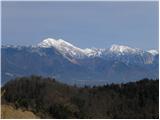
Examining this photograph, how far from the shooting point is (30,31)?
390 cm

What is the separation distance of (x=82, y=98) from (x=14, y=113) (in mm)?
585

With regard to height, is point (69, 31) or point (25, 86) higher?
point (69, 31)

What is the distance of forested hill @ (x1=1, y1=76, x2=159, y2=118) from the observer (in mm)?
3727

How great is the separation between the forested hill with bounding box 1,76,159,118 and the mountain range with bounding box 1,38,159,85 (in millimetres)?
68

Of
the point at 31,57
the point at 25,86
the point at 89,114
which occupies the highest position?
the point at 31,57

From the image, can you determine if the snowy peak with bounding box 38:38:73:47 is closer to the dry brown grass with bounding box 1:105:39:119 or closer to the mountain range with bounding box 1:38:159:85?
the mountain range with bounding box 1:38:159:85

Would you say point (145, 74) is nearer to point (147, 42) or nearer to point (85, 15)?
point (147, 42)

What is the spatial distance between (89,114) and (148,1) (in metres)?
1.08

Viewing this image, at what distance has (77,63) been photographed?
13.0 feet

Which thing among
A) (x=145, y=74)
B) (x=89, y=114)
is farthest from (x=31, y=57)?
(x=145, y=74)

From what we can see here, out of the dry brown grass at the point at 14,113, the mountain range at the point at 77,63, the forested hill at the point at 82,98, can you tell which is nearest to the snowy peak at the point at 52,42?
the mountain range at the point at 77,63

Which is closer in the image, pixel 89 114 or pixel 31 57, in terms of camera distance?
pixel 89 114

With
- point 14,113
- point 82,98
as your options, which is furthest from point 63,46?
point 14,113

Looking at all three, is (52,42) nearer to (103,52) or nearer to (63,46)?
(63,46)
